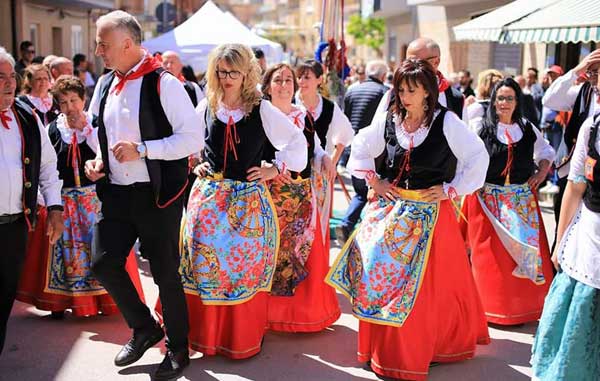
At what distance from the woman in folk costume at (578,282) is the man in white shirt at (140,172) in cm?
190

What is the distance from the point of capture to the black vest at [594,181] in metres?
3.41

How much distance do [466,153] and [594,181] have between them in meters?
0.77

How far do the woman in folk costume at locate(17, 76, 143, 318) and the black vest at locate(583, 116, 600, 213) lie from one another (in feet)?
9.69

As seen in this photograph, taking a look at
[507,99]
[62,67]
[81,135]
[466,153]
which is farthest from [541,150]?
[62,67]

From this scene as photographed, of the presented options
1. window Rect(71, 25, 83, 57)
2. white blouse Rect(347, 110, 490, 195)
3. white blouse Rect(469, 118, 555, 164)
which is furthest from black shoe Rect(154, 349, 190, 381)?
window Rect(71, 25, 83, 57)

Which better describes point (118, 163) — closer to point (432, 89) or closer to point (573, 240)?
point (432, 89)

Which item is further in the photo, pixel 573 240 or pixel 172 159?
pixel 172 159

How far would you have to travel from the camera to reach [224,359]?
4379mm

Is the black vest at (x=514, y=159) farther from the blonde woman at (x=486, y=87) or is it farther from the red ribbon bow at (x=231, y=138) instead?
the red ribbon bow at (x=231, y=138)

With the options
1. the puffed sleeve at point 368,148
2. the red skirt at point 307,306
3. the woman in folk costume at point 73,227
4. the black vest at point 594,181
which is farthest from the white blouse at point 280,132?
the black vest at point 594,181

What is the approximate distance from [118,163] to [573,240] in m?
2.35

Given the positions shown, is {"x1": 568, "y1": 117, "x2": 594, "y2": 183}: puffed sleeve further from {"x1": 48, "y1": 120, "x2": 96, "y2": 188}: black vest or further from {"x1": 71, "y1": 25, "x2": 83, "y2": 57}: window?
{"x1": 71, "y1": 25, "x2": 83, "y2": 57}: window

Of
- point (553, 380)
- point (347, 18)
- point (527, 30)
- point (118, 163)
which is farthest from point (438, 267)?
point (347, 18)

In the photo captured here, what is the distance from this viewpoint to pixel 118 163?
3.91 m
